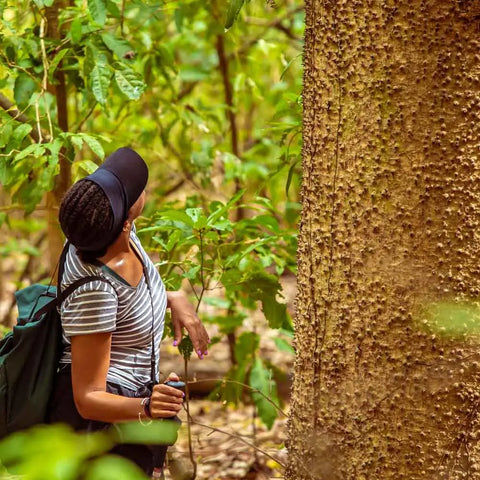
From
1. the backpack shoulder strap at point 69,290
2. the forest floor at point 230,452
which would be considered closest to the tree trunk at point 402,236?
the backpack shoulder strap at point 69,290

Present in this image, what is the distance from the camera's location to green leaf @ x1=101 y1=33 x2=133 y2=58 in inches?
121

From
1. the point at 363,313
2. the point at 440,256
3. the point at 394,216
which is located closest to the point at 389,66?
the point at 394,216

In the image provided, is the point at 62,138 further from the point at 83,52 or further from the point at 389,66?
the point at 389,66

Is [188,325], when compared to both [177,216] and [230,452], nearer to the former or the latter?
[177,216]

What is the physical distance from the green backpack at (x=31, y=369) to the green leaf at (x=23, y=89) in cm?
114

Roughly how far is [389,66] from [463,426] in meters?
1.02

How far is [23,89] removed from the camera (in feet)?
9.95

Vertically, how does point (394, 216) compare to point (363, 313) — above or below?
above

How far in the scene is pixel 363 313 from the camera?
2004mm

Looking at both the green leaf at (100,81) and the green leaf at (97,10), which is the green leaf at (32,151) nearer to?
the green leaf at (100,81)

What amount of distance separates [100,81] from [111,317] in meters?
1.30

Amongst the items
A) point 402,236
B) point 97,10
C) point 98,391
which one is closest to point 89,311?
point 98,391

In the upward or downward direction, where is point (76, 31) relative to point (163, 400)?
upward

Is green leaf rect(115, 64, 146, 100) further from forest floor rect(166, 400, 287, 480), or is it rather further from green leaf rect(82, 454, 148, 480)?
green leaf rect(82, 454, 148, 480)
